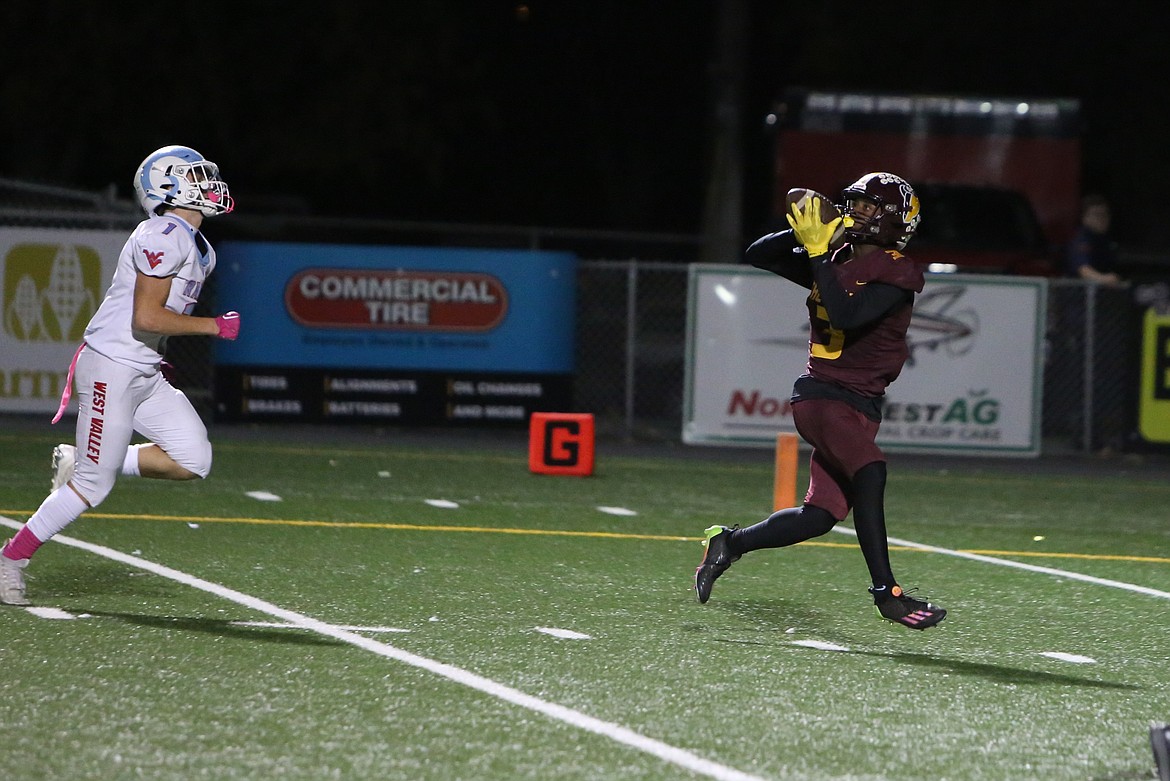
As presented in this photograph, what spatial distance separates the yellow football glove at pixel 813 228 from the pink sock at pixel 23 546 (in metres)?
3.28

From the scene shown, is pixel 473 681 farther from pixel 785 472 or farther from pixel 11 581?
pixel 785 472

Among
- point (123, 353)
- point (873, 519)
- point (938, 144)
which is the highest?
point (938, 144)

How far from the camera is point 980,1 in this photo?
112 feet

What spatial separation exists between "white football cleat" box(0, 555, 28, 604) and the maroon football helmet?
3584 millimetres

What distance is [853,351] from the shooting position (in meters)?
7.00

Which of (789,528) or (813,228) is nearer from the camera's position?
(813,228)

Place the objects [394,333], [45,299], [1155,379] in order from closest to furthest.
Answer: [1155,379], [45,299], [394,333]

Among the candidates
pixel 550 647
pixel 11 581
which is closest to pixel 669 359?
pixel 11 581

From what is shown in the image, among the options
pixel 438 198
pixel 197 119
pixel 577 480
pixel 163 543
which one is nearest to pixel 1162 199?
pixel 438 198

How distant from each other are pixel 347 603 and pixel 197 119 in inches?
979

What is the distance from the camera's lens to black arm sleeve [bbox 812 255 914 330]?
264 inches

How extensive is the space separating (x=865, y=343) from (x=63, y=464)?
3312 millimetres

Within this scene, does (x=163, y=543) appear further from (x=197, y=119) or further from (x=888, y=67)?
(x=888, y=67)

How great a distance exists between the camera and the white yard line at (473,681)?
203 inches
